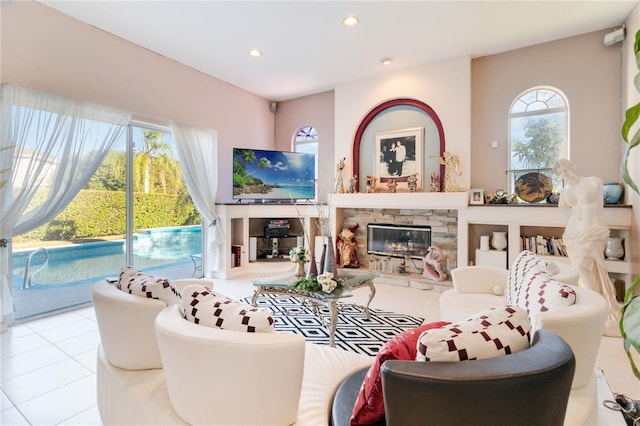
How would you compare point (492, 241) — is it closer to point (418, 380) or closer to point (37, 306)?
point (418, 380)

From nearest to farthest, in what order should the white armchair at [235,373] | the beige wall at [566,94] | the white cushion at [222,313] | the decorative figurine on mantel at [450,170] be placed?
1. the white armchair at [235,373]
2. the white cushion at [222,313]
3. the beige wall at [566,94]
4. the decorative figurine on mantel at [450,170]

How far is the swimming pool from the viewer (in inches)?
134

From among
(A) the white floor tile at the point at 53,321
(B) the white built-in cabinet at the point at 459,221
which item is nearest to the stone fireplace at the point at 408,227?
(B) the white built-in cabinet at the point at 459,221

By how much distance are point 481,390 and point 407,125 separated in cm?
461

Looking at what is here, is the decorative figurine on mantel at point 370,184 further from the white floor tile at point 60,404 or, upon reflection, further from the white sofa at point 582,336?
the white floor tile at point 60,404

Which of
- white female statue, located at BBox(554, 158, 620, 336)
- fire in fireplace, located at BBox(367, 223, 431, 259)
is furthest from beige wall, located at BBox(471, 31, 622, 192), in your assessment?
fire in fireplace, located at BBox(367, 223, 431, 259)

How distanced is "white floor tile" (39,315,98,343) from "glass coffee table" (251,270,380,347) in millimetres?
1625

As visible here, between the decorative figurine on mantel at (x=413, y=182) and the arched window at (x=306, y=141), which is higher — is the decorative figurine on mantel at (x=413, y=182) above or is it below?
below

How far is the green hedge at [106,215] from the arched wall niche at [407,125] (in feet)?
9.32

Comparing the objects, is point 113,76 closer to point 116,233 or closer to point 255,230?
point 116,233

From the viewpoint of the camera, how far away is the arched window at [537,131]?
4004mm

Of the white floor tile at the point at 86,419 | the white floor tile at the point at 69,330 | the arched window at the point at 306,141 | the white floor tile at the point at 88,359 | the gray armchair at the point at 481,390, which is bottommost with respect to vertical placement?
the white floor tile at the point at 86,419

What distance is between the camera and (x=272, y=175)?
547cm

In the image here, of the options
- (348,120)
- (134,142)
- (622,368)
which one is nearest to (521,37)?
(348,120)
